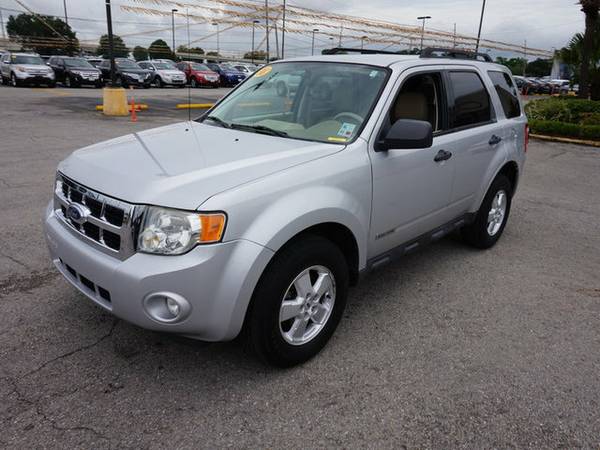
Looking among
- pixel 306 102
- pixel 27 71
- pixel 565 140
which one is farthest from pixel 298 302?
pixel 27 71

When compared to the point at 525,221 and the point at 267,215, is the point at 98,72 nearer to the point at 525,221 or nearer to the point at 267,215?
the point at 525,221

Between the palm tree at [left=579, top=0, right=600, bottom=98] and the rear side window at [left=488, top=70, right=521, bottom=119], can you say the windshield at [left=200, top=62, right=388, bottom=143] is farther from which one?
the palm tree at [left=579, top=0, right=600, bottom=98]

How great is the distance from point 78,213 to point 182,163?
634mm

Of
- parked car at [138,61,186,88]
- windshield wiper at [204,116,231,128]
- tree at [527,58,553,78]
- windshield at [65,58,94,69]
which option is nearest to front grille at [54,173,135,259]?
windshield wiper at [204,116,231,128]

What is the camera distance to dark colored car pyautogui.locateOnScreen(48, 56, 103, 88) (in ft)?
83.0

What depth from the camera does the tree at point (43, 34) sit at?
63.8 meters

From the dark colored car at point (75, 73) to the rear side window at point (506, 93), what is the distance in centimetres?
2499

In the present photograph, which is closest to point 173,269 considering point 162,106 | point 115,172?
point 115,172

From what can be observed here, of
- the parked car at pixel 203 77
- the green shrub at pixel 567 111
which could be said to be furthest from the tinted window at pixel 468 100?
the parked car at pixel 203 77

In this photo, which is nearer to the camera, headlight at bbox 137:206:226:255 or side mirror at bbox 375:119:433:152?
headlight at bbox 137:206:226:255

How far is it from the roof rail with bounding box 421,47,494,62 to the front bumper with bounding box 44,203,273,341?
2676 mm

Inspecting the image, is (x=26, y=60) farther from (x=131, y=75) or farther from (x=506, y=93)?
(x=506, y=93)

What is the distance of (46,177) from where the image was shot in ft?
22.8

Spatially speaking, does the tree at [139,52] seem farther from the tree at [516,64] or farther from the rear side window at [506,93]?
the rear side window at [506,93]
